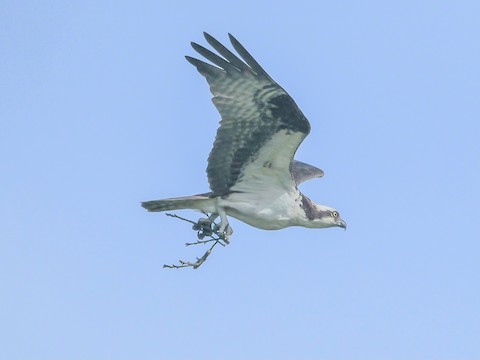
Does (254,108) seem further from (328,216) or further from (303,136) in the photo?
(328,216)

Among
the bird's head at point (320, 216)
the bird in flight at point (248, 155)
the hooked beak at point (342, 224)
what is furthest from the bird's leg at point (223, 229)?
the hooked beak at point (342, 224)

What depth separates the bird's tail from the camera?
18422 mm

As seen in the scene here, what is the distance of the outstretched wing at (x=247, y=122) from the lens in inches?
697

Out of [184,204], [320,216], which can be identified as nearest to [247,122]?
[184,204]

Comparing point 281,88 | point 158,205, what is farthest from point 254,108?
point 158,205

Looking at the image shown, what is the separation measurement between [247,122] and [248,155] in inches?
19.3

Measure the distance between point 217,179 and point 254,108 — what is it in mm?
1173

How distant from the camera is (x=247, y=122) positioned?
18.2m

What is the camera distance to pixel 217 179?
61.3ft

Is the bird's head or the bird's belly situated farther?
the bird's head

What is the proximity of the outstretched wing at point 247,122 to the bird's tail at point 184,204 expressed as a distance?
0.19 m

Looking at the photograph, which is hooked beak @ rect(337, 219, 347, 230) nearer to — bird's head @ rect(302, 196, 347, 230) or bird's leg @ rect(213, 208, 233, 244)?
bird's head @ rect(302, 196, 347, 230)

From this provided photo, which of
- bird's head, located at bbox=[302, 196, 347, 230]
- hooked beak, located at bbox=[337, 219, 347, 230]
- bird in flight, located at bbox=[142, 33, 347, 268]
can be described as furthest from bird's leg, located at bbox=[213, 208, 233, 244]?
hooked beak, located at bbox=[337, 219, 347, 230]

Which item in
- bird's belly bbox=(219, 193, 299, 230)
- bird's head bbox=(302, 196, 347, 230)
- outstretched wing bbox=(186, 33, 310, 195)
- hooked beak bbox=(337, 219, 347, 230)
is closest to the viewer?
outstretched wing bbox=(186, 33, 310, 195)
